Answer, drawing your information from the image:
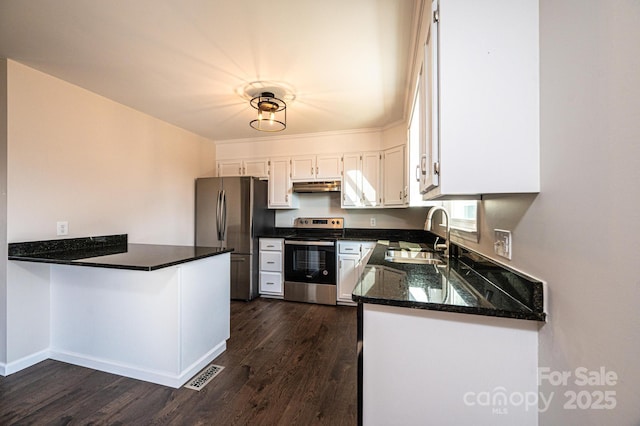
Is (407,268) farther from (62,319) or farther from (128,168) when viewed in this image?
(128,168)

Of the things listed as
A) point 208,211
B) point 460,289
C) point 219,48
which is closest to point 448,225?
point 460,289

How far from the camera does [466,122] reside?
3.09 feet

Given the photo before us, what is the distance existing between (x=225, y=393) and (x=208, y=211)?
2.57m

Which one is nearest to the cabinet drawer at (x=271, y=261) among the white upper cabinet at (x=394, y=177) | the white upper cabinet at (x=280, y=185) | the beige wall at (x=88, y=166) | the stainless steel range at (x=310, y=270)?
the stainless steel range at (x=310, y=270)

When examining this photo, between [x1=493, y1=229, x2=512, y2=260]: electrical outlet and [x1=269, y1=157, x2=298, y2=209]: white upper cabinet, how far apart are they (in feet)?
9.86

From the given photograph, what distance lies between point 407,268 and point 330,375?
1.07m

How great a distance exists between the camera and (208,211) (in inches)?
148

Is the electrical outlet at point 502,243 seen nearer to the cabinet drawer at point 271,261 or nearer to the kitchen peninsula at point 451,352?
the kitchen peninsula at point 451,352

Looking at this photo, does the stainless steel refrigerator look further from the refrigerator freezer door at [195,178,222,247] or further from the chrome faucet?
the chrome faucet

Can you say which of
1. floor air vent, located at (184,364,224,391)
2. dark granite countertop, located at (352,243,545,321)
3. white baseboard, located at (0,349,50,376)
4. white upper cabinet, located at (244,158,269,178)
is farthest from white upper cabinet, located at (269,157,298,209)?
white baseboard, located at (0,349,50,376)

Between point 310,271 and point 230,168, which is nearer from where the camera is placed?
point 310,271

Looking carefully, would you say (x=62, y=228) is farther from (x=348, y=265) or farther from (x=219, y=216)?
(x=348, y=265)

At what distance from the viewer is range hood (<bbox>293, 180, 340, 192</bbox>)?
3713 mm

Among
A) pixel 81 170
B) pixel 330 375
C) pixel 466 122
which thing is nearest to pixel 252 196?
pixel 81 170
